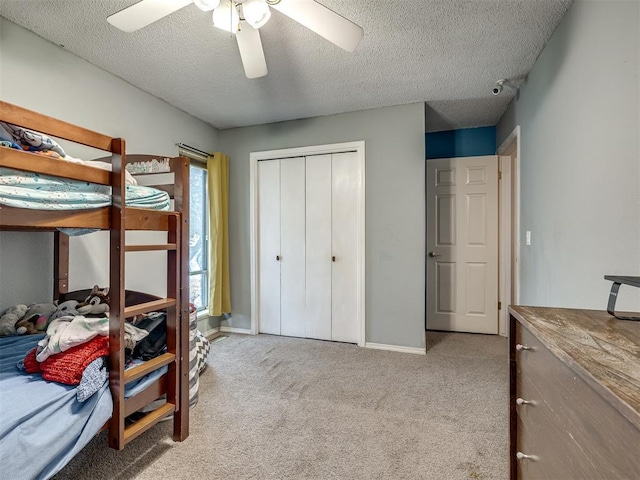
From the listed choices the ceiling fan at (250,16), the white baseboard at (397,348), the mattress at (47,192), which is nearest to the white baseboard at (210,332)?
the white baseboard at (397,348)

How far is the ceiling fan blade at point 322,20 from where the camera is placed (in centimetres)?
134

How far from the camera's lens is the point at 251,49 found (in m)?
1.65

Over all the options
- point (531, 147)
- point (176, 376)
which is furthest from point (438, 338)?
point (176, 376)

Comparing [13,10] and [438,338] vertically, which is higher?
[13,10]

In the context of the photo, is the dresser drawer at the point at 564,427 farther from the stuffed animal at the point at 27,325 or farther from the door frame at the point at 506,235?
the door frame at the point at 506,235

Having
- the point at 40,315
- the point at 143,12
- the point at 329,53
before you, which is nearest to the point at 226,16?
the point at 143,12

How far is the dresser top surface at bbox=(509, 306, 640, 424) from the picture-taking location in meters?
0.49

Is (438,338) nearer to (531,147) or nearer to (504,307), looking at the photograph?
(504,307)

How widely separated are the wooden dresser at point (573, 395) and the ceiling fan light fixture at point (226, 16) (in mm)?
1680

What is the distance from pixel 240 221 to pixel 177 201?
6.11 feet

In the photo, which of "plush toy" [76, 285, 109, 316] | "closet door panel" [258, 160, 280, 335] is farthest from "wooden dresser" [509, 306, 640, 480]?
"closet door panel" [258, 160, 280, 335]

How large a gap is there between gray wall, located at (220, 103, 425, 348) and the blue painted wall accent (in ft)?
3.16

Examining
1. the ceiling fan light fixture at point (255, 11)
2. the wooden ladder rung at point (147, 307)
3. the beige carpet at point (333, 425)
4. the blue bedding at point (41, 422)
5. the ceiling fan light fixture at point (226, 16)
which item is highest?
the ceiling fan light fixture at point (226, 16)

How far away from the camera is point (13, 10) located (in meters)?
1.70
